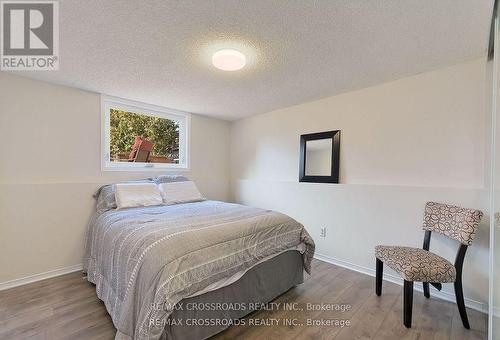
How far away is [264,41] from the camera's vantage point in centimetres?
178

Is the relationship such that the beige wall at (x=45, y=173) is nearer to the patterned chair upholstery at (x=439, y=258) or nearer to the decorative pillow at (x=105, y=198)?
the decorative pillow at (x=105, y=198)

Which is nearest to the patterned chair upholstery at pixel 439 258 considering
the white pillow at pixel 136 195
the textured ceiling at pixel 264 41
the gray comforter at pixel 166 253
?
the gray comforter at pixel 166 253

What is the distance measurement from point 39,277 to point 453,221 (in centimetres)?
408

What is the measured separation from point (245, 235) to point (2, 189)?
8.07ft

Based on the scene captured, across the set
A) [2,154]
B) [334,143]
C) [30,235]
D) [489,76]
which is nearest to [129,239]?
[30,235]

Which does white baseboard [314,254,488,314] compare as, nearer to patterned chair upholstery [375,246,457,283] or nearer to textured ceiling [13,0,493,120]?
patterned chair upholstery [375,246,457,283]

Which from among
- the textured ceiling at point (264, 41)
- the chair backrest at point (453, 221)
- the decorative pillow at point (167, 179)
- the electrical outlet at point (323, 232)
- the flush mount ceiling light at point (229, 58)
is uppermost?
the textured ceiling at point (264, 41)

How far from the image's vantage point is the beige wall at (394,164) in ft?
6.71

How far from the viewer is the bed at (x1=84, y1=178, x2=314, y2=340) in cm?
135

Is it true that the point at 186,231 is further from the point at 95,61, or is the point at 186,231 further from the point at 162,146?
the point at 162,146

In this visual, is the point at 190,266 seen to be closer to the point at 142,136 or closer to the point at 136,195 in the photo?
the point at 136,195

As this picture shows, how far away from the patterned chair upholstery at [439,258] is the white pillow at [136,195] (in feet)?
8.36

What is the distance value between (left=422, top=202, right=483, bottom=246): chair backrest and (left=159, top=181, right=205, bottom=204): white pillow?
269 cm

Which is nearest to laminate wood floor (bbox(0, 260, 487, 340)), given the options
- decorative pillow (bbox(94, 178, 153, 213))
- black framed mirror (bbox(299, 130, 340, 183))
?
decorative pillow (bbox(94, 178, 153, 213))
